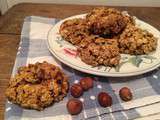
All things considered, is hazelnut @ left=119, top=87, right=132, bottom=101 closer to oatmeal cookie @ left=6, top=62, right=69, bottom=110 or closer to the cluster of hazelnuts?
the cluster of hazelnuts

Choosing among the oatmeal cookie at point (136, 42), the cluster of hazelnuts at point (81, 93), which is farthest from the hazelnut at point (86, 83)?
the oatmeal cookie at point (136, 42)

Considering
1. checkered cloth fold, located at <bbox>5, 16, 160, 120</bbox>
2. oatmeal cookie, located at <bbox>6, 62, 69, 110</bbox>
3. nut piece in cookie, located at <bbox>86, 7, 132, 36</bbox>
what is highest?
nut piece in cookie, located at <bbox>86, 7, 132, 36</bbox>

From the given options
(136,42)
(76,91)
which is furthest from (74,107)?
(136,42)

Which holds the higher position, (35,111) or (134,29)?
(134,29)

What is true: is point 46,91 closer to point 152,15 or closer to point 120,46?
point 120,46

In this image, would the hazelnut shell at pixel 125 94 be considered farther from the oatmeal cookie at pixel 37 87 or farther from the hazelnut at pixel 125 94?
the oatmeal cookie at pixel 37 87

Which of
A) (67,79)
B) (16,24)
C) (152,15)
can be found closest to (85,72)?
(67,79)

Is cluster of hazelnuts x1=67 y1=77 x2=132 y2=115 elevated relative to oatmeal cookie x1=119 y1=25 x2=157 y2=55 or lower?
lower

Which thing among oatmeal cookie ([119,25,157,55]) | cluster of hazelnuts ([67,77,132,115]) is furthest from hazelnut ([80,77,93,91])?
oatmeal cookie ([119,25,157,55])

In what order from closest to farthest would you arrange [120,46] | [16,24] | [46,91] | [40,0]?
1. [46,91]
2. [120,46]
3. [16,24]
4. [40,0]
